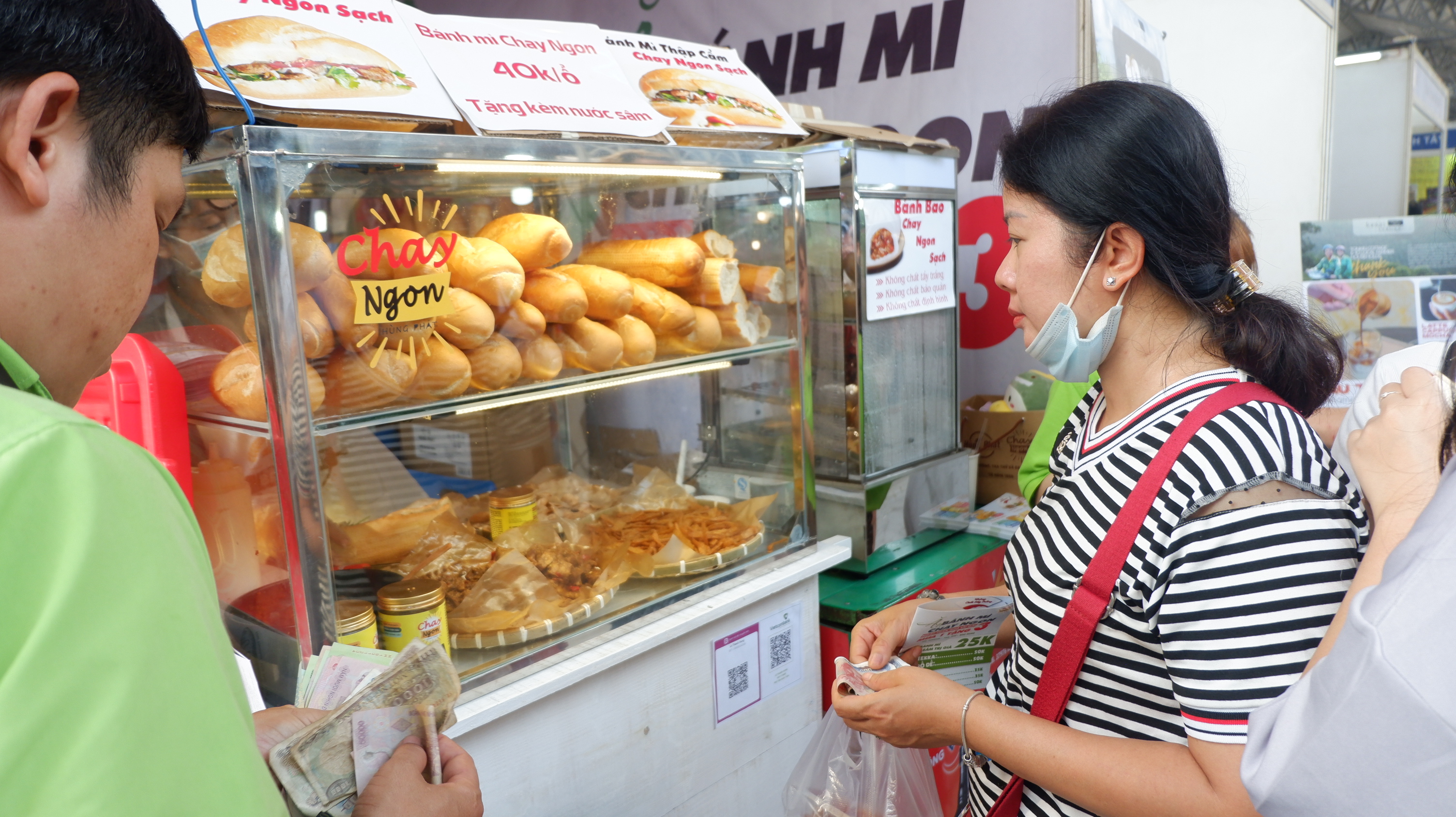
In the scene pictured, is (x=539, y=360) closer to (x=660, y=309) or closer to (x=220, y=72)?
(x=660, y=309)

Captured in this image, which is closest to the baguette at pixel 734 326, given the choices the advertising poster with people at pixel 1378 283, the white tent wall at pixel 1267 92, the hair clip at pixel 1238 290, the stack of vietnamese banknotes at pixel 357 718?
the hair clip at pixel 1238 290

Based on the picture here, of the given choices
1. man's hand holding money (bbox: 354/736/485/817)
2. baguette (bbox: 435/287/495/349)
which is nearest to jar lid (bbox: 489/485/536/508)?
baguette (bbox: 435/287/495/349)

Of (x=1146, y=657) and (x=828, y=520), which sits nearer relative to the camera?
(x=1146, y=657)

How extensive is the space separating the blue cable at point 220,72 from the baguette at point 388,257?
0.79 ft

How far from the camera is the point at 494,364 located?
1.74 metres

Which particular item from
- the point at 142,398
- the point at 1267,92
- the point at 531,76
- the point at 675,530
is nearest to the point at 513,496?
the point at 675,530

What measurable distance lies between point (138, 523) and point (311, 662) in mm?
720

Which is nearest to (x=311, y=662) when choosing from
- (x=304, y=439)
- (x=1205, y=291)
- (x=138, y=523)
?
(x=304, y=439)

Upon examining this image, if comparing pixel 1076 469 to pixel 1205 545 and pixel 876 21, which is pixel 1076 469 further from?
pixel 876 21

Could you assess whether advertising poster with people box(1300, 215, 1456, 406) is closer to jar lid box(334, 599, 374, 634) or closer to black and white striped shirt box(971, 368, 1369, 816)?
black and white striped shirt box(971, 368, 1369, 816)

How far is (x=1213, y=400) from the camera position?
4.04 ft

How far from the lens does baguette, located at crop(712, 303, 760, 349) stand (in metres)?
2.28

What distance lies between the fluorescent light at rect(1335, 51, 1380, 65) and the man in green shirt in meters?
8.63

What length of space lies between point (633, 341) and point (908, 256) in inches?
47.7
